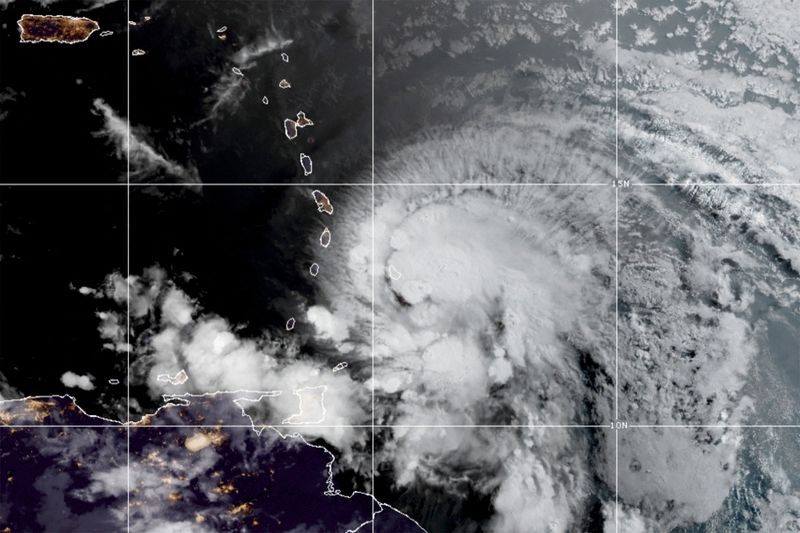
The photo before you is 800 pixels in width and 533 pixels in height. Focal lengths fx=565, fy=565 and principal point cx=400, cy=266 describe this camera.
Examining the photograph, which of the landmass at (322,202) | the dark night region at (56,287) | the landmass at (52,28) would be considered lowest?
the dark night region at (56,287)

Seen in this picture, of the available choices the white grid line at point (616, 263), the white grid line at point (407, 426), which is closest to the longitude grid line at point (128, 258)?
the white grid line at point (407, 426)

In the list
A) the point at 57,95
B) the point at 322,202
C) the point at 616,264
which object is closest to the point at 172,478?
the point at 322,202

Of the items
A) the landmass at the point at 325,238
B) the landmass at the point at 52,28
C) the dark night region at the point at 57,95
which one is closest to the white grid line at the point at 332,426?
the landmass at the point at 325,238

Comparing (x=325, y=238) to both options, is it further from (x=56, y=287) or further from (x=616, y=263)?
(x=616, y=263)

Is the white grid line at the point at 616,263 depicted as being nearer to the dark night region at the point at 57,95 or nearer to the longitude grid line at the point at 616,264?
the longitude grid line at the point at 616,264

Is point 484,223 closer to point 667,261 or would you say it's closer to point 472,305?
point 472,305

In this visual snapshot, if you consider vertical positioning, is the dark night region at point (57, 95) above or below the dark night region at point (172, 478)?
above

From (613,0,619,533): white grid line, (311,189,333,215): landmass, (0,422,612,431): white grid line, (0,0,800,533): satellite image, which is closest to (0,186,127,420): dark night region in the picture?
(0,0,800,533): satellite image
